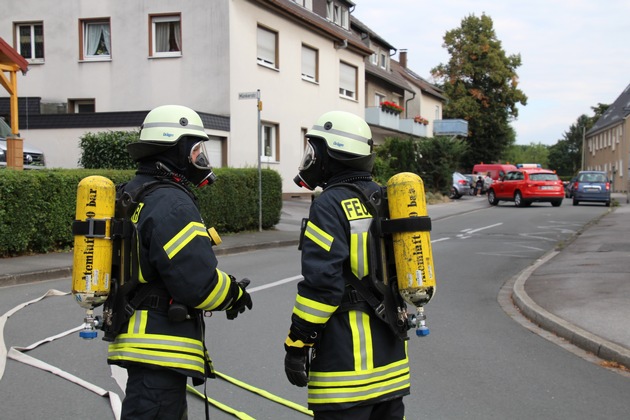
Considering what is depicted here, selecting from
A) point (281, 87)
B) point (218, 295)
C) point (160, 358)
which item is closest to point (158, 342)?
point (160, 358)

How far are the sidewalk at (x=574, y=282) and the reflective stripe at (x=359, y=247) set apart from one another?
12.5 ft

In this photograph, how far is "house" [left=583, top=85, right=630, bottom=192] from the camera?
193ft

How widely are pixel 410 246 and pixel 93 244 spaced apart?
141cm

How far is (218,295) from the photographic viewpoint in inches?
111

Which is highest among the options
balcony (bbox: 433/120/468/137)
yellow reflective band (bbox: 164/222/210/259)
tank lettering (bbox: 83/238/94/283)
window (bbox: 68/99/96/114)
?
balcony (bbox: 433/120/468/137)

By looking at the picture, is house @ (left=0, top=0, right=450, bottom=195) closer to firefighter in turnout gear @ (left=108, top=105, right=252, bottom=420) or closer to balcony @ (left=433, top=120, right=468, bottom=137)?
firefighter in turnout gear @ (left=108, top=105, right=252, bottom=420)

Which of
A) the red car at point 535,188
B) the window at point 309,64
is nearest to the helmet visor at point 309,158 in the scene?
the window at point 309,64

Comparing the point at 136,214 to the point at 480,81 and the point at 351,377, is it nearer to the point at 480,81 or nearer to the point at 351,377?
the point at 351,377

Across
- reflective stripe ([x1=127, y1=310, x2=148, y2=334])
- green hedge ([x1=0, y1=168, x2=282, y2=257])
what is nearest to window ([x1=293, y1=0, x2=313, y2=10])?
green hedge ([x1=0, y1=168, x2=282, y2=257])

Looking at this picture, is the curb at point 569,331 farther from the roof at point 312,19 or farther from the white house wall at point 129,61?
the roof at point 312,19

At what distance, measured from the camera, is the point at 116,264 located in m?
2.96

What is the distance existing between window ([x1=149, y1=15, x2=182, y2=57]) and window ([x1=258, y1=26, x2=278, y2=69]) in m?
2.98

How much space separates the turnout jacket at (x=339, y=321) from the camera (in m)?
2.66

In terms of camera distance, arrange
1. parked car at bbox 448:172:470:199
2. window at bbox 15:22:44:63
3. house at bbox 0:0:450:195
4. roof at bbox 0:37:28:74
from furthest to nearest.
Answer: parked car at bbox 448:172:470:199
window at bbox 15:22:44:63
house at bbox 0:0:450:195
roof at bbox 0:37:28:74
